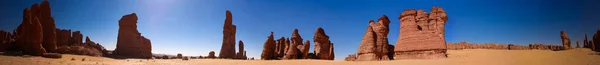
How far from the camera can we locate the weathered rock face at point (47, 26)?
29561mm

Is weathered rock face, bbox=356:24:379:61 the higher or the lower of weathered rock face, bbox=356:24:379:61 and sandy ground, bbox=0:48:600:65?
the higher

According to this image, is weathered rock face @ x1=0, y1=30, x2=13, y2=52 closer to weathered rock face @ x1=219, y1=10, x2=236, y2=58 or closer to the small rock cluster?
the small rock cluster

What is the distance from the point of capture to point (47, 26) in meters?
30.7

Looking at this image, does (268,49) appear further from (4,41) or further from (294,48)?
(4,41)

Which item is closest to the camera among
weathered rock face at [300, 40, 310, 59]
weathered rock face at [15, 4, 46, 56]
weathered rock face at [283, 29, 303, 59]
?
weathered rock face at [15, 4, 46, 56]

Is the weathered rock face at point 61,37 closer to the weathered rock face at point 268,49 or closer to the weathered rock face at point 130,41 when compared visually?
the weathered rock face at point 130,41

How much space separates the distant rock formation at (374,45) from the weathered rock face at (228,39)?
125 ft

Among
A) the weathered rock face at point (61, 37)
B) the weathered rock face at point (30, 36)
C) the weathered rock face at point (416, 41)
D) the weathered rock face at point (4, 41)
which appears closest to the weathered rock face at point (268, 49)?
the weathered rock face at point (416, 41)

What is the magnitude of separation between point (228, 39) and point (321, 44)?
28.8 meters

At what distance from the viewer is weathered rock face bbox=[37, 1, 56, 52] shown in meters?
29.6

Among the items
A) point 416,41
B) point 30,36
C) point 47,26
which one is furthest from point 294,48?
point 47,26

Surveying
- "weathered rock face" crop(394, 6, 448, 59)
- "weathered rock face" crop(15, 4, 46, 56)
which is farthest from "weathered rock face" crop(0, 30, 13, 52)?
"weathered rock face" crop(394, 6, 448, 59)

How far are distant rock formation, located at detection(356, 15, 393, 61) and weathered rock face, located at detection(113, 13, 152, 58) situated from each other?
1104 inches

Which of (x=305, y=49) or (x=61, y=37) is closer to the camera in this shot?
(x=305, y=49)
